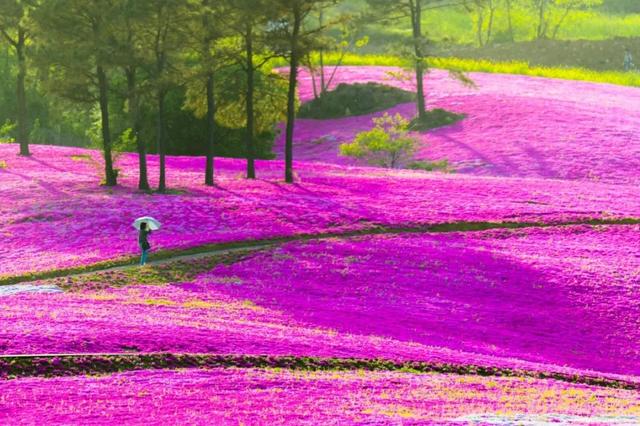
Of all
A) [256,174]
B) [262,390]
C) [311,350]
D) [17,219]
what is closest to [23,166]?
[256,174]

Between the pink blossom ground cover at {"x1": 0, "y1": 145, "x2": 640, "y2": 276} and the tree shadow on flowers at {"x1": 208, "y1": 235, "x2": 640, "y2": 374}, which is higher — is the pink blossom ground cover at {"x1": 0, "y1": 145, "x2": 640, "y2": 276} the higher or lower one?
the higher one

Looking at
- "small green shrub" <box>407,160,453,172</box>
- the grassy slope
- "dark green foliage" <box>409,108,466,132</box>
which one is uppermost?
the grassy slope

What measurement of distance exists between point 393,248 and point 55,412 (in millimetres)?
23112

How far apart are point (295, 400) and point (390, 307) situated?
13475 millimetres

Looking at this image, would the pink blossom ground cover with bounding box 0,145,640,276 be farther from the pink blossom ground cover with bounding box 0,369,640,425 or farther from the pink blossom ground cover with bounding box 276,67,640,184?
the pink blossom ground cover with bounding box 0,369,640,425

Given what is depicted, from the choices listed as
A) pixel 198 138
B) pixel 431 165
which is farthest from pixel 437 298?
pixel 198 138

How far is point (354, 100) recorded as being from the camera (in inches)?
3551

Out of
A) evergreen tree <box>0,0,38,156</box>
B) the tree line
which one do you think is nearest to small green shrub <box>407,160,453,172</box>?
the tree line

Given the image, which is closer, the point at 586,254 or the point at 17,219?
the point at 586,254

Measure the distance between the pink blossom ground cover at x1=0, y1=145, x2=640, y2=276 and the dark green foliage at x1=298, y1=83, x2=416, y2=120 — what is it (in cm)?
2894

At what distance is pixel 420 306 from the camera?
3288cm

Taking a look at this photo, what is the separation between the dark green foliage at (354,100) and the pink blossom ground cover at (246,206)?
28.9m

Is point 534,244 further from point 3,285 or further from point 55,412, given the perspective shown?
point 55,412

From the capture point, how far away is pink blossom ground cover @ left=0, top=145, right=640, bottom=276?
41875mm
